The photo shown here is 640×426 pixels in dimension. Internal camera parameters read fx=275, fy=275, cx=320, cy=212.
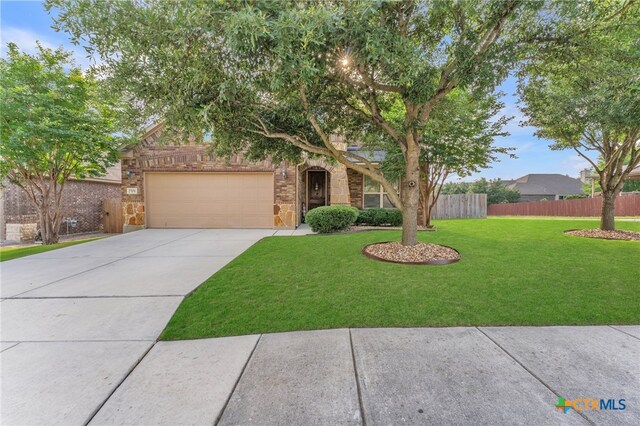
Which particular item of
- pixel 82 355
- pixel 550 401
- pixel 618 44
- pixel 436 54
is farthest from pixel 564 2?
pixel 82 355

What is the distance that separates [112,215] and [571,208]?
2824 centimetres

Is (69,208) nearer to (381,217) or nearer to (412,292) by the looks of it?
(381,217)

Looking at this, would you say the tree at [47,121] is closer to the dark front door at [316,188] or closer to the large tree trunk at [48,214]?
the large tree trunk at [48,214]

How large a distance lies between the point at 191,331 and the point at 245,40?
333cm

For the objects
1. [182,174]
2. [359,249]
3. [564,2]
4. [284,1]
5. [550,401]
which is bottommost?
[550,401]

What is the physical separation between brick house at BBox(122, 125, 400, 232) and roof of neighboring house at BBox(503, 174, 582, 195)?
126 ft

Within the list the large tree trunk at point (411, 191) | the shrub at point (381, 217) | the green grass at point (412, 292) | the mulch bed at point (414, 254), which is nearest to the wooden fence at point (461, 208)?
the shrub at point (381, 217)

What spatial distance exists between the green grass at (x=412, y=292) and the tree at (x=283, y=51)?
7.31 feet

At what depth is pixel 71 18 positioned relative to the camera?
3809 mm

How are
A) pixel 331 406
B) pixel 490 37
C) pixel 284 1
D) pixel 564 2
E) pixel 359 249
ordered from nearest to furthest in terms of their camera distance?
pixel 331 406, pixel 284 1, pixel 564 2, pixel 490 37, pixel 359 249

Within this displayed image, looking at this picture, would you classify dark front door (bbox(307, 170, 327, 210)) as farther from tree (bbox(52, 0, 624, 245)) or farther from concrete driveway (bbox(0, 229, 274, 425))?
tree (bbox(52, 0, 624, 245))

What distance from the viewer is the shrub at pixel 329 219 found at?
29.1ft

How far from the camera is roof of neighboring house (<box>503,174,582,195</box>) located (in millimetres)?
36188

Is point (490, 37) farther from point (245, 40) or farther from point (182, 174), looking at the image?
point (182, 174)
